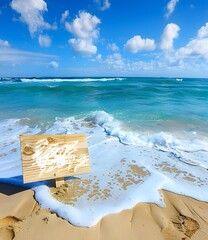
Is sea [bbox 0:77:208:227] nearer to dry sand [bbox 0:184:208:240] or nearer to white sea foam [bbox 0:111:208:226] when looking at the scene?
white sea foam [bbox 0:111:208:226]

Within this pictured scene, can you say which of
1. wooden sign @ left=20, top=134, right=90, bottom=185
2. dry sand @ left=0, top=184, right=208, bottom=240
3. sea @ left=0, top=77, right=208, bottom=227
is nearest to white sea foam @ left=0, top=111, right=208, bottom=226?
sea @ left=0, top=77, right=208, bottom=227

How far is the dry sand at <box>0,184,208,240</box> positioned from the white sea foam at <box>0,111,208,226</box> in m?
0.12

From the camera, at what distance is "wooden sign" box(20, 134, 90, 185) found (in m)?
2.77

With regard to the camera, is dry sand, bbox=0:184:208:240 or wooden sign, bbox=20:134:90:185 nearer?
dry sand, bbox=0:184:208:240

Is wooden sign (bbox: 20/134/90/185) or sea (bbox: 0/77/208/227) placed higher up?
wooden sign (bbox: 20/134/90/185)

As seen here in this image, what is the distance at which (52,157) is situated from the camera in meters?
2.91

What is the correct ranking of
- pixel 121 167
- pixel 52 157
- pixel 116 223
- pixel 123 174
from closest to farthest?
pixel 116 223
pixel 52 157
pixel 123 174
pixel 121 167

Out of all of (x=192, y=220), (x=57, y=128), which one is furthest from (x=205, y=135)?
(x=57, y=128)

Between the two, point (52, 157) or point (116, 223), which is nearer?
point (116, 223)

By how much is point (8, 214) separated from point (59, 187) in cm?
78

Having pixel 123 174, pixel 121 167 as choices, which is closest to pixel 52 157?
pixel 123 174

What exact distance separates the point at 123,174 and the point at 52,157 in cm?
139

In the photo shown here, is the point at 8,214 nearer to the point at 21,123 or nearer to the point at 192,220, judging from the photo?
the point at 192,220

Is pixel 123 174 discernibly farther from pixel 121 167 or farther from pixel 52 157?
pixel 52 157
